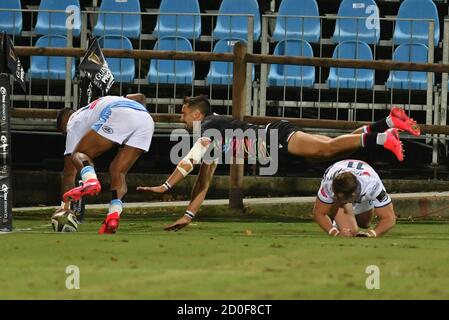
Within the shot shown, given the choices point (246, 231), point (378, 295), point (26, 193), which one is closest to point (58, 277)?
point (378, 295)

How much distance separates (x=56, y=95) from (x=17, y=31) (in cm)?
126

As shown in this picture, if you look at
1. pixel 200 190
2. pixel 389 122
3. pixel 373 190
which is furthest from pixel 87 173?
pixel 389 122

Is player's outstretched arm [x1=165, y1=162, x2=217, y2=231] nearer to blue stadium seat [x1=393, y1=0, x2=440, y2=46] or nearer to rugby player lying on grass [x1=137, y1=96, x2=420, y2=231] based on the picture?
rugby player lying on grass [x1=137, y1=96, x2=420, y2=231]

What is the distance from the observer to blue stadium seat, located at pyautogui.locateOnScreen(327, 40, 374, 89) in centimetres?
1798

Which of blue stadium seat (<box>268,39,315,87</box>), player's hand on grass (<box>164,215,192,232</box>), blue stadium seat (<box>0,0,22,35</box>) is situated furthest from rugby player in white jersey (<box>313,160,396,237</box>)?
blue stadium seat (<box>0,0,22,35</box>)

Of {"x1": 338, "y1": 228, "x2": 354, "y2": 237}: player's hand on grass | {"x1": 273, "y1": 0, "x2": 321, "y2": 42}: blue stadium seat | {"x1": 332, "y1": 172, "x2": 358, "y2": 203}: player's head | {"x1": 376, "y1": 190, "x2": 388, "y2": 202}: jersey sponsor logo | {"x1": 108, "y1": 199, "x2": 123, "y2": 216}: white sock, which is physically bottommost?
{"x1": 338, "y1": 228, "x2": 354, "y2": 237}: player's hand on grass

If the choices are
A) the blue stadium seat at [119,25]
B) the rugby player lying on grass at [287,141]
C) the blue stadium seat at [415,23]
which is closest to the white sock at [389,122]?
the rugby player lying on grass at [287,141]

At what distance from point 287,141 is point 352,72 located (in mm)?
6033

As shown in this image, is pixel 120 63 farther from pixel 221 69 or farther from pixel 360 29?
pixel 360 29

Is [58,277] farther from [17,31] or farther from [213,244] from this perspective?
[17,31]

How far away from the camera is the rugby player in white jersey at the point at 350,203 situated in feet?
37.2

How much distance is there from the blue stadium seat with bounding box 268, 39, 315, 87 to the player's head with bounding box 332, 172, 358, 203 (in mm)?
6683

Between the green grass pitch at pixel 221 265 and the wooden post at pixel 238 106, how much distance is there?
3.26m

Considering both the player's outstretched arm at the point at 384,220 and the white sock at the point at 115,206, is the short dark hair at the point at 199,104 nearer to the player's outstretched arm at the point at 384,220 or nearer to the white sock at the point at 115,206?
the white sock at the point at 115,206
